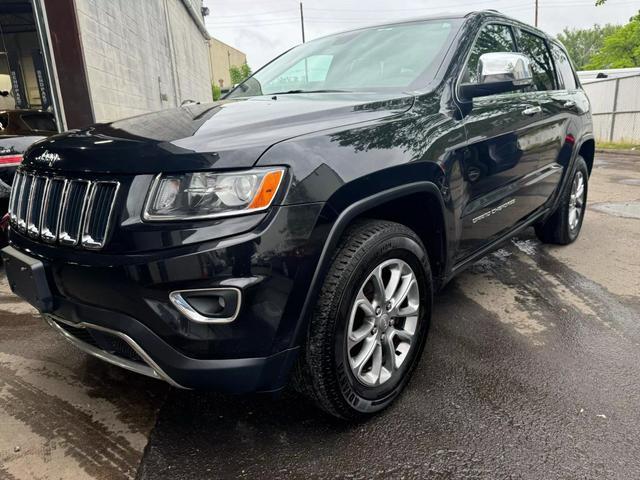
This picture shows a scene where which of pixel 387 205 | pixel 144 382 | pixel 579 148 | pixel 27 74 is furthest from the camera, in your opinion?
pixel 27 74

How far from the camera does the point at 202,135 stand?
180cm

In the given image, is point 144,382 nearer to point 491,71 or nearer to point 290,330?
point 290,330

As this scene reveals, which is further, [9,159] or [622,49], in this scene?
[622,49]

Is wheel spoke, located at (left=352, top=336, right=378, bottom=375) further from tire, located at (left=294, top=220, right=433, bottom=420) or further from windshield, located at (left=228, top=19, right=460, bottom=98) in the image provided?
windshield, located at (left=228, top=19, right=460, bottom=98)

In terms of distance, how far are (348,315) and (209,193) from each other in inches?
27.8

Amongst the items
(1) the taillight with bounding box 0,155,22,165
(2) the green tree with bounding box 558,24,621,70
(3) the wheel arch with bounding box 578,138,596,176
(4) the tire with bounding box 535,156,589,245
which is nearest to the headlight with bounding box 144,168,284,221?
(1) the taillight with bounding box 0,155,22,165

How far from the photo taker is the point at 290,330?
5.64 feet

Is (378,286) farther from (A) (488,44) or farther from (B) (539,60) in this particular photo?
(B) (539,60)

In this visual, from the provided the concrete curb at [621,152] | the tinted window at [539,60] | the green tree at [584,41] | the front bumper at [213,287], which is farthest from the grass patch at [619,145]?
the green tree at [584,41]

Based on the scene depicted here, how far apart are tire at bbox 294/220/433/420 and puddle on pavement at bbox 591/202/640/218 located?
4.85m

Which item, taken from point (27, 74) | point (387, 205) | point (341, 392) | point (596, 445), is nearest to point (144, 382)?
point (341, 392)

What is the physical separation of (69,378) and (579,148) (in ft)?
13.9

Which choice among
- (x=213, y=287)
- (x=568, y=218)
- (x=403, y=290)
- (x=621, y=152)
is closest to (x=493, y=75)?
(x=403, y=290)

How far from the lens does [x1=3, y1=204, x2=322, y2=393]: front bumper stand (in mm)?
1581
